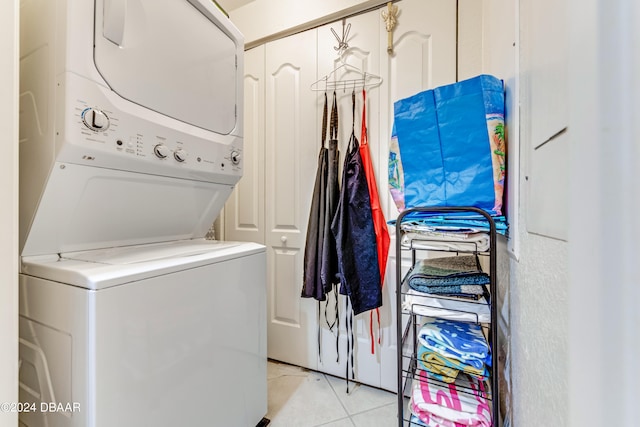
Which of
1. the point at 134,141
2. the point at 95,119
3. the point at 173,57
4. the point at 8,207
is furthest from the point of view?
the point at 173,57

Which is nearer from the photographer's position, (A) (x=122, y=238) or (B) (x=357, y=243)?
(A) (x=122, y=238)

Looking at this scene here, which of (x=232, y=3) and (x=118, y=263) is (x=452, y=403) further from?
(x=232, y=3)

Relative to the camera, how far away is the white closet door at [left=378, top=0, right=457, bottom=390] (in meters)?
1.44

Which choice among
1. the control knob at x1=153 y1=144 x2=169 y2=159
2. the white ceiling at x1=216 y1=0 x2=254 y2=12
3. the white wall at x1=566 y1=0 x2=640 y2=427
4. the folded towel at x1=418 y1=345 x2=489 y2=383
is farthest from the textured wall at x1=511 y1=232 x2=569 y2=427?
the white ceiling at x1=216 y1=0 x2=254 y2=12

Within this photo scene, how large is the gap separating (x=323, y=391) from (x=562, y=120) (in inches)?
67.0

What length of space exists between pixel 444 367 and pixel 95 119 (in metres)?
1.26

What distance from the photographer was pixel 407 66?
5.00ft

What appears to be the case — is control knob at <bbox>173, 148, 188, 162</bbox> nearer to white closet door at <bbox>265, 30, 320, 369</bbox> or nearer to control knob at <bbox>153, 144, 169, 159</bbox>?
control knob at <bbox>153, 144, 169, 159</bbox>

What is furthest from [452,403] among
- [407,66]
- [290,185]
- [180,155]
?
[407,66]

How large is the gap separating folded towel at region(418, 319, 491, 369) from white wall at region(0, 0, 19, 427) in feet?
3.52

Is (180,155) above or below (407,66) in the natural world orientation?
below

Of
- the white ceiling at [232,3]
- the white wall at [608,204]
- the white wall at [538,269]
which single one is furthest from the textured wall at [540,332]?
the white ceiling at [232,3]

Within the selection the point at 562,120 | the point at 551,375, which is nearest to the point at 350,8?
the point at 562,120

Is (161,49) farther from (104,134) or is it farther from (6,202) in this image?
(6,202)
